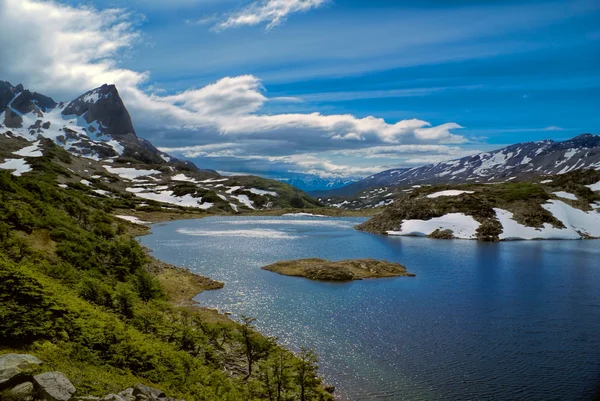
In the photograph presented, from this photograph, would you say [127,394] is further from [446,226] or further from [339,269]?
[446,226]

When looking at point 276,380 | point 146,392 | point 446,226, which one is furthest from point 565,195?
point 146,392

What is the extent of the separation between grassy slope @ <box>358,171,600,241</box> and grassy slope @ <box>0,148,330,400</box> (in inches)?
3245

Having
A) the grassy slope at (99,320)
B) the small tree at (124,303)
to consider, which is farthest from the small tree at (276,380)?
the small tree at (124,303)

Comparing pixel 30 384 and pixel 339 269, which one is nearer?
pixel 30 384

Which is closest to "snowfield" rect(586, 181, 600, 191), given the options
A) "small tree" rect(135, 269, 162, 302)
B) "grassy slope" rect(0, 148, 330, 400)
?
"grassy slope" rect(0, 148, 330, 400)

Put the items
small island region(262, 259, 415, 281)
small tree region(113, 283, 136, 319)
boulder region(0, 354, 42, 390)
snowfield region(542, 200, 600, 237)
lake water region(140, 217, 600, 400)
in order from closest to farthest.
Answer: boulder region(0, 354, 42, 390) < lake water region(140, 217, 600, 400) < small tree region(113, 283, 136, 319) < small island region(262, 259, 415, 281) < snowfield region(542, 200, 600, 237)

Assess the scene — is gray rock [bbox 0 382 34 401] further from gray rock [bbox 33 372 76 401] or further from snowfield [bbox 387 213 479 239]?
snowfield [bbox 387 213 479 239]

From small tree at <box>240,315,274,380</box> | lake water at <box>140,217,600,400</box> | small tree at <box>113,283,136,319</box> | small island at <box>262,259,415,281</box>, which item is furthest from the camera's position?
small island at <box>262,259,415,281</box>

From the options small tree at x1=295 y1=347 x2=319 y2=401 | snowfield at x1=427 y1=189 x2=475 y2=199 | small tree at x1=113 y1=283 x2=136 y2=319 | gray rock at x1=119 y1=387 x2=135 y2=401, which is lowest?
small tree at x1=295 y1=347 x2=319 y2=401

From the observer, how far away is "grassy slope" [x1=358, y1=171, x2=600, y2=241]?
10500cm

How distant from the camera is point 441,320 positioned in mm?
35375

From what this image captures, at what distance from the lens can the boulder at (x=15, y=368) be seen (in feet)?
36.0

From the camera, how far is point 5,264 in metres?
19.0

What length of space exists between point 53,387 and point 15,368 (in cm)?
171
